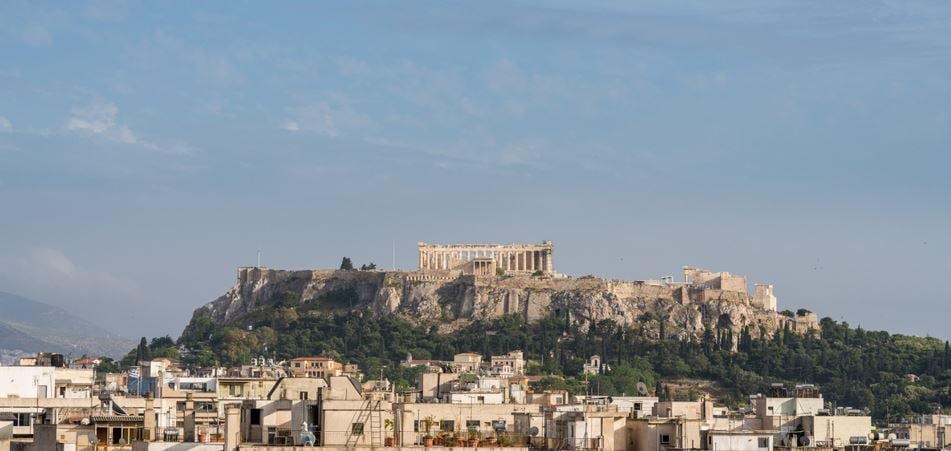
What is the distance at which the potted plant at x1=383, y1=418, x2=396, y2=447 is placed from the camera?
4209 centimetres

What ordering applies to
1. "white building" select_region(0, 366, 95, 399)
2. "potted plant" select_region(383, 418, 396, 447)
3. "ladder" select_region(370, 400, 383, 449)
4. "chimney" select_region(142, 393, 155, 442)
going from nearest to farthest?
"ladder" select_region(370, 400, 383, 449) → "potted plant" select_region(383, 418, 396, 447) → "chimney" select_region(142, 393, 155, 442) → "white building" select_region(0, 366, 95, 399)

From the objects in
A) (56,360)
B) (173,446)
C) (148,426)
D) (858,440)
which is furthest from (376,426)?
(56,360)

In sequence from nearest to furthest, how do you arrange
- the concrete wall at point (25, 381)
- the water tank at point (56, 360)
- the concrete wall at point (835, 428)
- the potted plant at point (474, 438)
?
the potted plant at point (474, 438) < the concrete wall at point (835, 428) < the concrete wall at point (25, 381) < the water tank at point (56, 360)

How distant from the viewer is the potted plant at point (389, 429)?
138ft

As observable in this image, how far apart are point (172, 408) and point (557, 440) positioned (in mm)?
21218

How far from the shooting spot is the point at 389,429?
1710 inches

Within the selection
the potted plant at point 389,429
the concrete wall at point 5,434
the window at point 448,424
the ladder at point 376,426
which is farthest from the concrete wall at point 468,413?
the ladder at point 376,426

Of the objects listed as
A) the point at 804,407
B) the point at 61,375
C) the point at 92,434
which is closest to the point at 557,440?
the point at 92,434

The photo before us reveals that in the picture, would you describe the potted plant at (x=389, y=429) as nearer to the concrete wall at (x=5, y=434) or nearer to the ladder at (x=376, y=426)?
the ladder at (x=376, y=426)

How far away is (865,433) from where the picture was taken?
222ft

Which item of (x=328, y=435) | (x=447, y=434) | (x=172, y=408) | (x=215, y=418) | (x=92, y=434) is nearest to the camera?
(x=328, y=435)

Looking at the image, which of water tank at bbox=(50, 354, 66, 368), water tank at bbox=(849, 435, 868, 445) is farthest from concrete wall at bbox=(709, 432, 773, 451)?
water tank at bbox=(50, 354, 66, 368)

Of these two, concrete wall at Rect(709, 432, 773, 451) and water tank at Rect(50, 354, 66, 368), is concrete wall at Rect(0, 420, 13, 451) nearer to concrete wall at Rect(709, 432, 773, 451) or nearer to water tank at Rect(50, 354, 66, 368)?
concrete wall at Rect(709, 432, 773, 451)

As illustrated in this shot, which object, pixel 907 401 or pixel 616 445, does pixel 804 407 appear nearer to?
pixel 616 445
